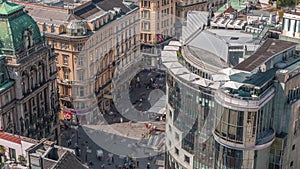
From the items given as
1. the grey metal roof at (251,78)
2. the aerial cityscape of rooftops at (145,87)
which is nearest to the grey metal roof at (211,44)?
the aerial cityscape of rooftops at (145,87)

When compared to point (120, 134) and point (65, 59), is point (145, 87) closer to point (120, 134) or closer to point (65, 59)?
point (120, 134)

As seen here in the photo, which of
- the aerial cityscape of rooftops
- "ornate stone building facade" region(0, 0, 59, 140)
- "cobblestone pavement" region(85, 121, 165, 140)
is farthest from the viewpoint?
"cobblestone pavement" region(85, 121, 165, 140)

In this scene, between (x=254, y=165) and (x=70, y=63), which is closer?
(x=254, y=165)

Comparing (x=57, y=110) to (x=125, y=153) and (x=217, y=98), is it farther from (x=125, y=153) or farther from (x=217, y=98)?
(x=217, y=98)

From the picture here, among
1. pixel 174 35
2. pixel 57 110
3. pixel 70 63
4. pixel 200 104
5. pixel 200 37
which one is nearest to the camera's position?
pixel 200 104

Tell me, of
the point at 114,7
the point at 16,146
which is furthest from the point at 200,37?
the point at 114,7

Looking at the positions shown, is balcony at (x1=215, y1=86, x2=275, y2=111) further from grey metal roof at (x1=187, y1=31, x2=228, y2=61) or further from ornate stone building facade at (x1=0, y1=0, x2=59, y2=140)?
ornate stone building facade at (x1=0, y1=0, x2=59, y2=140)

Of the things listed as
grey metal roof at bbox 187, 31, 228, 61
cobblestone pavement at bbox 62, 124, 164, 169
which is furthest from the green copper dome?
grey metal roof at bbox 187, 31, 228, 61
